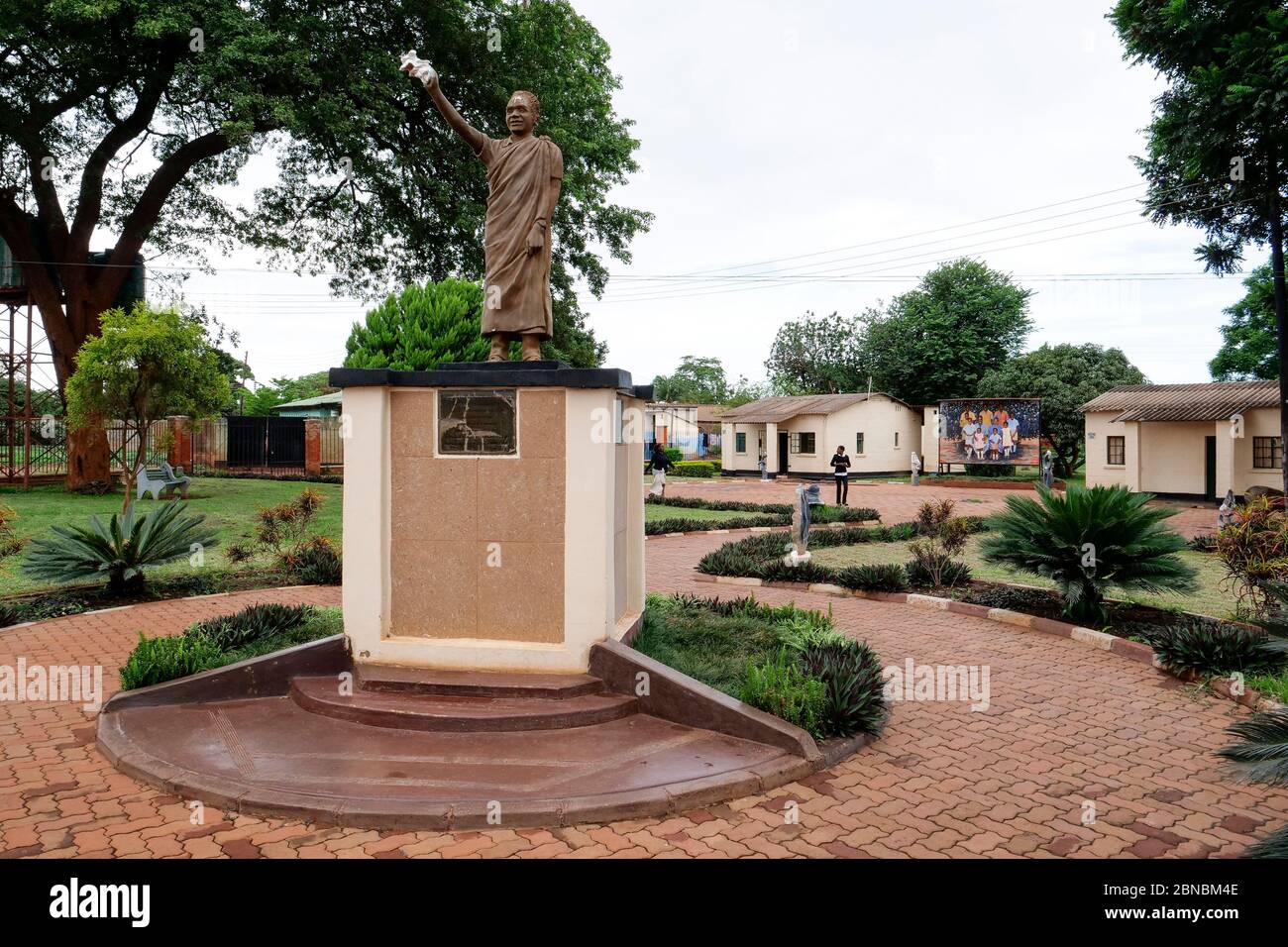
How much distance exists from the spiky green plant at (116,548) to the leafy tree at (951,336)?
39.9 m

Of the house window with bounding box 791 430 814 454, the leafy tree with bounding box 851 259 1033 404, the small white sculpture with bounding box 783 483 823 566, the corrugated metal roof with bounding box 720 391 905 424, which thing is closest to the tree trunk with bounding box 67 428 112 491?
the small white sculpture with bounding box 783 483 823 566

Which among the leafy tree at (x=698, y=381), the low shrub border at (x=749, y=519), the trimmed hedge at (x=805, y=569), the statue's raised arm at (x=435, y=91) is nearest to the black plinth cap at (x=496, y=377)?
the statue's raised arm at (x=435, y=91)

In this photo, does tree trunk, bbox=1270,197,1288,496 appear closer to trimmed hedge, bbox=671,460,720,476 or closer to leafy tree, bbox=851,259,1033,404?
leafy tree, bbox=851,259,1033,404

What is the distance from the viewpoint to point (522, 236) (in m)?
6.27

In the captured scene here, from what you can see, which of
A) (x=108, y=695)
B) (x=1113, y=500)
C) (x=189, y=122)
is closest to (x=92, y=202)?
(x=189, y=122)

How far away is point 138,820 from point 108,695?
8.81 ft

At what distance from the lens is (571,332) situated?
22469 millimetres

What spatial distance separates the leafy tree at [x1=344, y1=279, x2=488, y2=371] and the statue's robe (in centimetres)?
1163

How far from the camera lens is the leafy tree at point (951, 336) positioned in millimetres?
43219

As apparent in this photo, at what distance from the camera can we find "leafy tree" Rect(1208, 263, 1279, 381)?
39.1 metres

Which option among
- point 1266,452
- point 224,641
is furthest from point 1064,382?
point 224,641

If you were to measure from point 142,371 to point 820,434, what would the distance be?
95.9 feet

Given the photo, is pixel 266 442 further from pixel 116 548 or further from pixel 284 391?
pixel 284 391
